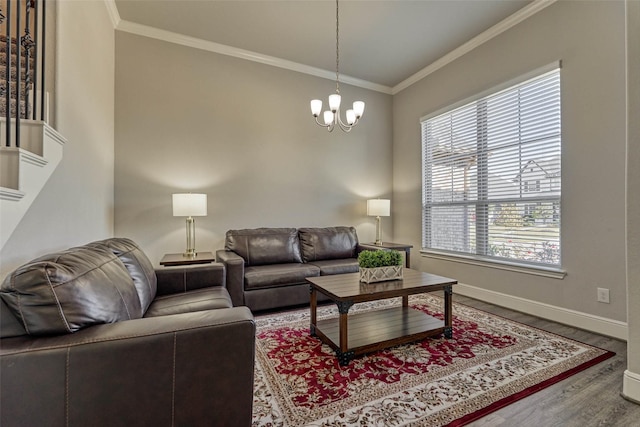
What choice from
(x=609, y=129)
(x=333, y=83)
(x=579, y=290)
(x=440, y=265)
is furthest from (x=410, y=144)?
(x=579, y=290)

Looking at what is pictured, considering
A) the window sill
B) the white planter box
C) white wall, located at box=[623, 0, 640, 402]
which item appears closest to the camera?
white wall, located at box=[623, 0, 640, 402]

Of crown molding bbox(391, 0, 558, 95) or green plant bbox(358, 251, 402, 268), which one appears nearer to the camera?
green plant bbox(358, 251, 402, 268)

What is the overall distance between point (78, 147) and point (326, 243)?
2684 millimetres

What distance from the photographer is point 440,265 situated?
4000 mm

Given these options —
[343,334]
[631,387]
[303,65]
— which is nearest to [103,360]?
[343,334]

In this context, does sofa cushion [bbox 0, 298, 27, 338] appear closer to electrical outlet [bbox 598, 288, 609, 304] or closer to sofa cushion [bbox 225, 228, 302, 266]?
sofa cushion [bbox 225, 228, 302, 266]

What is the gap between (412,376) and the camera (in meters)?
1.80

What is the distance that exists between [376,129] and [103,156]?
3766mm

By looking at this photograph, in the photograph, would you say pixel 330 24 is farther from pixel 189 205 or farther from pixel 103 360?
pixel 103 360

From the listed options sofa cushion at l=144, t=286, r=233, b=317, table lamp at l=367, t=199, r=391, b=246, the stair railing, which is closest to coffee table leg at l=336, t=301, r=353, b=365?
sofa cushion at l=144, t=286, r=233, b=317

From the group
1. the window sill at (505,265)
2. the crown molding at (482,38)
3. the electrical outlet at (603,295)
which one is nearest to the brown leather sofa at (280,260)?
the window sill at (505,265)

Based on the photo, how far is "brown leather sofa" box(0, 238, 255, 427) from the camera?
3.02 feet

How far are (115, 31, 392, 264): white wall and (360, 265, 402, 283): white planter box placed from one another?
6.63 ft

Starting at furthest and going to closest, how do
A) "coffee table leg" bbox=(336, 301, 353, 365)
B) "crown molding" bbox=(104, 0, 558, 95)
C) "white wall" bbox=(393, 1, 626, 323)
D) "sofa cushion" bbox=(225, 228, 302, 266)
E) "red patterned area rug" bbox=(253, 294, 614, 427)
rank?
"sofa cushion" bbox=(225, 228, 302, 266) → "crown molding" bbox=(104, 0, 558, 95) → "white wall" bbox=(393, 1, 626, 323) → "coffee table leg" bbox=(336, 301, 353, 365) → "red patterned area rug" bbox=(253, 294, 614, 427)
